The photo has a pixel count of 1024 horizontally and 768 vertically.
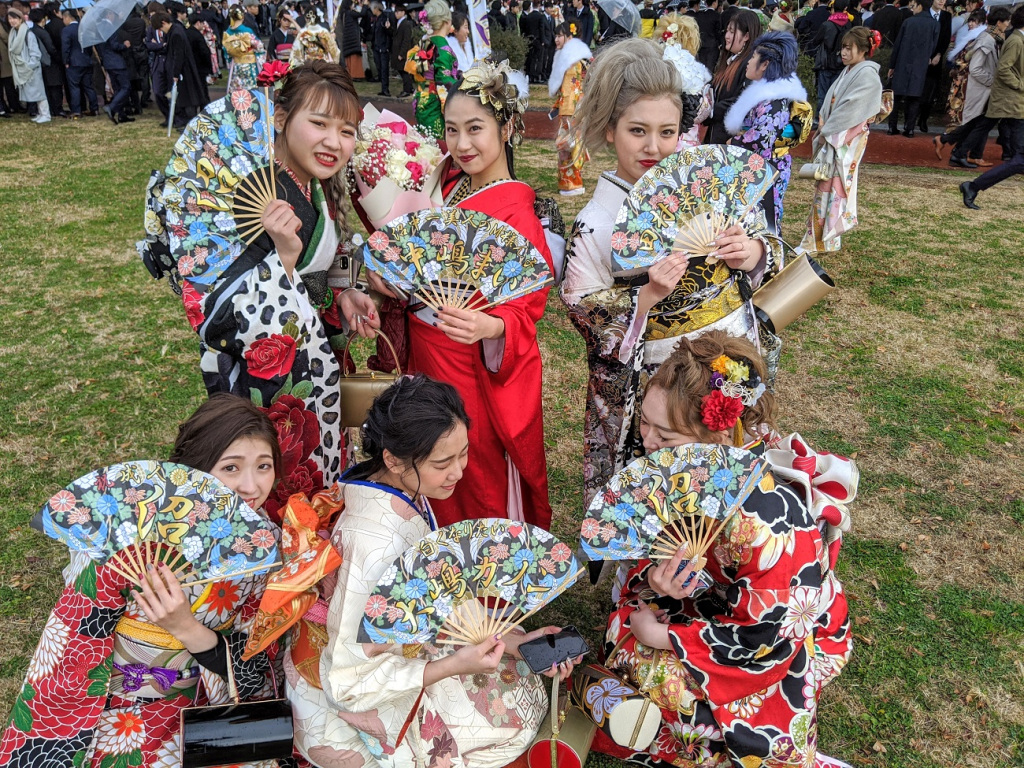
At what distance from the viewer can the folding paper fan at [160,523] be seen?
75.9 inches

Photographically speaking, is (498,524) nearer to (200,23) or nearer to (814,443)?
(814,443)

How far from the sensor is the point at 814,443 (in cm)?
450

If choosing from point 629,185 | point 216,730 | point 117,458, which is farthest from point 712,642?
point 117,458

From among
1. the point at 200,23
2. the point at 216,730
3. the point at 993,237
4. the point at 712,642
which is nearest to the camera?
the point at 216,730

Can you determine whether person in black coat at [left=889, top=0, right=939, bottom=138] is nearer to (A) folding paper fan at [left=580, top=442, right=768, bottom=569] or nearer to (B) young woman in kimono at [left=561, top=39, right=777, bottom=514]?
(B) young woman in kimono at [left=561, top=39, right=777, bottom=514]

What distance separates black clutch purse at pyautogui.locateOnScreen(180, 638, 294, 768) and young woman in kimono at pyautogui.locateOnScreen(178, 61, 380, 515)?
2.63 feet

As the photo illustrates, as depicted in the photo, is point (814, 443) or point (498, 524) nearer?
point (498, 524)

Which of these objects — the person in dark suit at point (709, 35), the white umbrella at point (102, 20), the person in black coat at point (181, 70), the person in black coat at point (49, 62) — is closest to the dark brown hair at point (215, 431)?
the white umbrella at point (102, 20)

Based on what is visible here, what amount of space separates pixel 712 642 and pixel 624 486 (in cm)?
49

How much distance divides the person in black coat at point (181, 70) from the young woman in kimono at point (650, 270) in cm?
1199

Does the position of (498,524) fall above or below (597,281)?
below

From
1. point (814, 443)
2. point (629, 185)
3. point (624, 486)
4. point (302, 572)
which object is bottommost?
point (814, 443)

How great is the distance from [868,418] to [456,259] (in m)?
3.26

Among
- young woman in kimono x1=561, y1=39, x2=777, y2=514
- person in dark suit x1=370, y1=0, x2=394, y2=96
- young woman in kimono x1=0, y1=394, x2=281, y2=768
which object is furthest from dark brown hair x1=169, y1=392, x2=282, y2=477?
person in dark suit x1=370, y1=0, x2=394, y2=96
